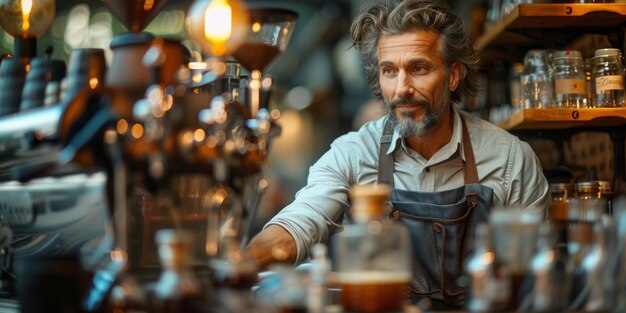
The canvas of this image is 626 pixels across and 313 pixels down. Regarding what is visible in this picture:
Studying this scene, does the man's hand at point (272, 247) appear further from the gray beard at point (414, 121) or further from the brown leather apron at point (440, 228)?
the gray beard at point (414, 121)

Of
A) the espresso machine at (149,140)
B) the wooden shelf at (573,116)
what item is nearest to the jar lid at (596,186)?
the wooden shelf at (573,116)

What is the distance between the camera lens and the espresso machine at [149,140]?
5.56 feet

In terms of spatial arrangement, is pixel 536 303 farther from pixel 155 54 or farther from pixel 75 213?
pixel 75 213

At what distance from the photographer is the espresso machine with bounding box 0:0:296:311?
1.70 metres

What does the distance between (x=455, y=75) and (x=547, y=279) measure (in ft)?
6.85

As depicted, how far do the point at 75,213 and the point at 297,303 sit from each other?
3.10 feet

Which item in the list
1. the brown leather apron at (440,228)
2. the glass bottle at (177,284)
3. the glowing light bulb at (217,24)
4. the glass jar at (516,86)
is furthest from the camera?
the glass jar at (516,86)

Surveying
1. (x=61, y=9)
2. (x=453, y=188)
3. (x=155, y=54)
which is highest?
(x=61, y=9)

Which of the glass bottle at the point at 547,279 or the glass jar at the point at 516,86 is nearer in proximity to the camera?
Result: the glass bottle at the point at 547,279

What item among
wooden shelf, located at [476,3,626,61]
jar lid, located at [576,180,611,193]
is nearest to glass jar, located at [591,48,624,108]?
wooden shelf, located at [476,3,626,61]

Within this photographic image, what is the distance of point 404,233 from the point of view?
1620mm

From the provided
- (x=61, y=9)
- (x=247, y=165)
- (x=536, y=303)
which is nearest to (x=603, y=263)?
(x=536, y=303)

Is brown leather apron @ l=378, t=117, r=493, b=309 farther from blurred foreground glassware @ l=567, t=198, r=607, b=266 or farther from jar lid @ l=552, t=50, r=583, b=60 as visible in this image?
blurred foreground glassware @ l=567, t=198, r=607, b=266

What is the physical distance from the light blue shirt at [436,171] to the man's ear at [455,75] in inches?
5.9
